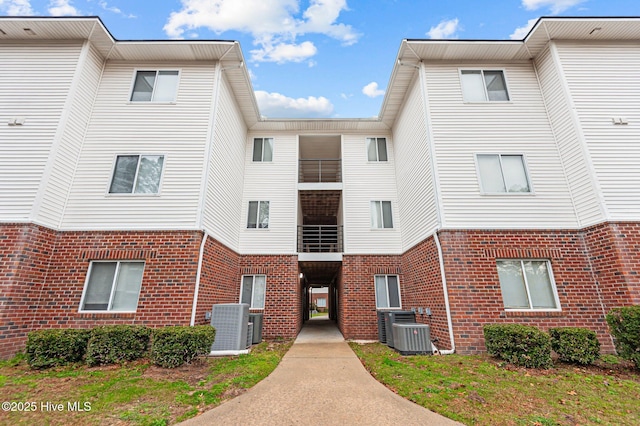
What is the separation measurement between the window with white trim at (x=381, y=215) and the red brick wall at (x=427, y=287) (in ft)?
6.01

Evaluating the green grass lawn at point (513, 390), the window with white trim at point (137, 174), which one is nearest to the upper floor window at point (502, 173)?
the green grass lawn at point (513, 390)

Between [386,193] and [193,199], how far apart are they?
8292 millimetres

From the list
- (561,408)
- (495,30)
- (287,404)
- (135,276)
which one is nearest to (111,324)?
(135,276)

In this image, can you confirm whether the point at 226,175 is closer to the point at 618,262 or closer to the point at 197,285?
the point at 197,285

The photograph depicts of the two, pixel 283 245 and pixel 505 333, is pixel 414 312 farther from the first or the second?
pixel 283 245

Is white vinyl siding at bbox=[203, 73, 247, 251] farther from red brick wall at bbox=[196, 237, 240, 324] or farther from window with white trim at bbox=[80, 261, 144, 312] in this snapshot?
window with white trim at bbox=[80, 261, 144, 312]

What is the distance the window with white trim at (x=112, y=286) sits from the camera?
23.6ft

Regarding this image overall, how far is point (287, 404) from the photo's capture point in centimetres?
412

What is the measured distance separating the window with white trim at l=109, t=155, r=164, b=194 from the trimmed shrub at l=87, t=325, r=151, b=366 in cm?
400

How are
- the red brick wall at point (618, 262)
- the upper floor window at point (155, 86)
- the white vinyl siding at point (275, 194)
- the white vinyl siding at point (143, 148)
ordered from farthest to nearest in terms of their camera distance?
the white vinyl siding at point (275, 194), the upper floor window at point (155, 86), the white vinyl siding at point (143, 148), the red brick wall at point (618, 262)

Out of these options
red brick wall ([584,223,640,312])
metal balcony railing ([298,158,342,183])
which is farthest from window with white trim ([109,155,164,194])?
red brick wall ([584,223,640,312])


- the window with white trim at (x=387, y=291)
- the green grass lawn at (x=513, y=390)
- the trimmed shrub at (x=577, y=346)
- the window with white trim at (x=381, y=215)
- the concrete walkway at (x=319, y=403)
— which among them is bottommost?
the concrete walkway at (x=319, y=403)

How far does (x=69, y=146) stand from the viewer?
7938 millimetres

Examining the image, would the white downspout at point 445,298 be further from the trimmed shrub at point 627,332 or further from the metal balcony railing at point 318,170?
the metal balcony railing at point 318,170
